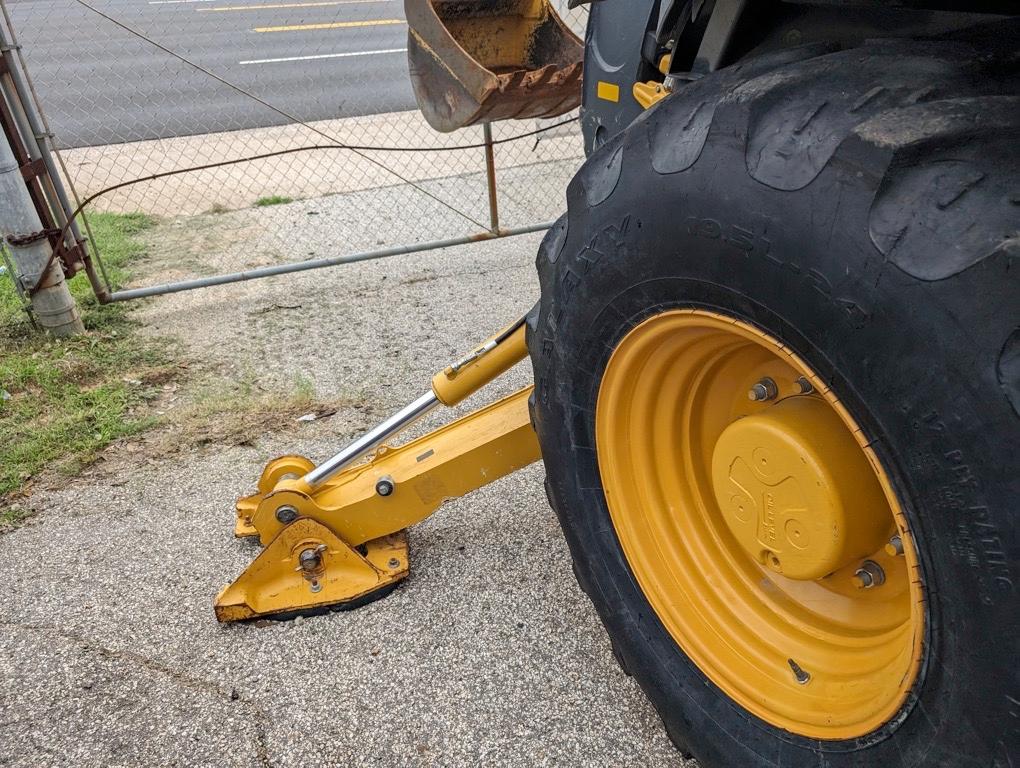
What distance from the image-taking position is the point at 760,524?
1.49 m

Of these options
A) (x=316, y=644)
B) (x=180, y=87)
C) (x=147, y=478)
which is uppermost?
(x=316, y=644)

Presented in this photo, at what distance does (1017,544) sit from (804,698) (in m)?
0.65

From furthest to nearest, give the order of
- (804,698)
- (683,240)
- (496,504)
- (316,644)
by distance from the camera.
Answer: (496,504)
(316,644)
(804,698)
(683,240)

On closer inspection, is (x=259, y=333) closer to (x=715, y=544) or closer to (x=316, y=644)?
(x=316, y=644)

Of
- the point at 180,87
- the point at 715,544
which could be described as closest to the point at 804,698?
the point at 715,544

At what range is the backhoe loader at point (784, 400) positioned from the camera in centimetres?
101

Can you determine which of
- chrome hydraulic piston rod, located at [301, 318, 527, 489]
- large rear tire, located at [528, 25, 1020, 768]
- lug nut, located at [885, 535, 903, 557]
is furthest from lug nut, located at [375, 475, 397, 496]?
lug nut, located at [885, 535, 903, 557]

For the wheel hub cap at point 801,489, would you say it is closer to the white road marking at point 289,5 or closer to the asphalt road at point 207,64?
the asphalt road at point 207,64

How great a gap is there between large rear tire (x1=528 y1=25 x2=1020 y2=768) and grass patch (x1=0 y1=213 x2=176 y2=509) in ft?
7.28

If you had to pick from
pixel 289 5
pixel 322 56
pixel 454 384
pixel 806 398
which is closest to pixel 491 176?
pixel 454 384

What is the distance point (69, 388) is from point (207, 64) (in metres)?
8.87

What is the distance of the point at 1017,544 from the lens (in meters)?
0.96

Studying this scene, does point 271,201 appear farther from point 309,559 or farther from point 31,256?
point 309,559

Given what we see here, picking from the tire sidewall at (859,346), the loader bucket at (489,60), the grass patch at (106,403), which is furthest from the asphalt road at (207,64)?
the tire sidewall at (859,346)
